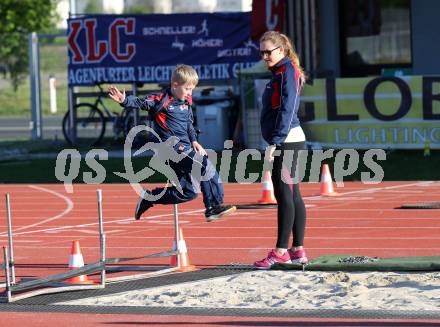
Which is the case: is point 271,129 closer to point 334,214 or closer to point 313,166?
point 334,214

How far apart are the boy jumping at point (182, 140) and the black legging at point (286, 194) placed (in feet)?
3.73

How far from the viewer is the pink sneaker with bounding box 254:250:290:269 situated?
10.8m

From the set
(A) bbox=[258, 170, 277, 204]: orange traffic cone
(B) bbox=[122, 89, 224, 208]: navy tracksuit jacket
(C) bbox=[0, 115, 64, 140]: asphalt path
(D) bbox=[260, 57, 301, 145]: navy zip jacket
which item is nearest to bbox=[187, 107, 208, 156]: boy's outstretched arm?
(B) bbox=[122, 89, 224, 208]: navy tracksuit jacket

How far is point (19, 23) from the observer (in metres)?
48.6

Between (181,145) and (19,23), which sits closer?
(181,145)

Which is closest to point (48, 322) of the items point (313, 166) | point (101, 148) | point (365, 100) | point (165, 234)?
point (165, 234)

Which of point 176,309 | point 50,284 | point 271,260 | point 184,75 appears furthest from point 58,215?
point 176,309

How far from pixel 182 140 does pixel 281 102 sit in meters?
1.56

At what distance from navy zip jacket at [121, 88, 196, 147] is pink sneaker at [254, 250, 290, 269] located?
1.60 m

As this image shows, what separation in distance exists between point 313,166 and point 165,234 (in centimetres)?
749

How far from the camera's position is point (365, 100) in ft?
74.5

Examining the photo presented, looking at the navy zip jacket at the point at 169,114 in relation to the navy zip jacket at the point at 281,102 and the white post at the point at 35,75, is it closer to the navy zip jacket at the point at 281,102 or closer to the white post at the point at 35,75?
the navy zip jacket at the point at 281,102

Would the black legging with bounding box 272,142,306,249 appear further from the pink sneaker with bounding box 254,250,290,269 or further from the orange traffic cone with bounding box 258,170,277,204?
the orange traffic cone with bounding box 258,170,277,204

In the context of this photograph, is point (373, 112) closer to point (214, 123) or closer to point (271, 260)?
point (214, 123)
